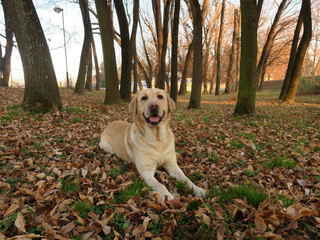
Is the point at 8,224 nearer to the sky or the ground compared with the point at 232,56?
nearer to the ground

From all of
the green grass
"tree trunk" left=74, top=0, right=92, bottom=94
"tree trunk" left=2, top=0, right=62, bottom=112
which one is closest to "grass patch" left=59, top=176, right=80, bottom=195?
the green grass

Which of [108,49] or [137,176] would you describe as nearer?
[137,176]

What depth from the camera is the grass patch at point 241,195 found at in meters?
→ 2.35

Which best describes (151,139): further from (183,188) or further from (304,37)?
(304,37)

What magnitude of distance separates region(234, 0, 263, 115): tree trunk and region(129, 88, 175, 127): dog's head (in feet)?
17.5

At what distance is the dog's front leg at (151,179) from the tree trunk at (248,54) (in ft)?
20.0

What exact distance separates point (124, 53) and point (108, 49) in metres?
1.57

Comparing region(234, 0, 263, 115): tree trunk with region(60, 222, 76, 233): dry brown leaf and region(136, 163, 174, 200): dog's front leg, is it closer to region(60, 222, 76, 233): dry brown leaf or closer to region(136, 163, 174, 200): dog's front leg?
region(136, 163, 174, 200): dog's front leg

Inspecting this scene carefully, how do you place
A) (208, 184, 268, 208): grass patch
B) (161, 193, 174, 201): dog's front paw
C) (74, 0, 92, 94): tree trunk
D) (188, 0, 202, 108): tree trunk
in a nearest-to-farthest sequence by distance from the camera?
(208, 184, 268, 208): grass patch < (161, 193, 174, 201): dog's front paw < (188, 0, 202, 108): tree trunk < (74, 0, 92, 94): tree trunk

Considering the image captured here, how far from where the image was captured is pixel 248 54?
7305 millimetres

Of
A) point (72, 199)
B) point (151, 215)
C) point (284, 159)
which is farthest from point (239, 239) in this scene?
point (284, 159)

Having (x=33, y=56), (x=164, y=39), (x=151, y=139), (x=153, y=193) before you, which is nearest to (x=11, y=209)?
(x=153, y=193)

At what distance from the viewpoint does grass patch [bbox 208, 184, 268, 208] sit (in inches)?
92.4

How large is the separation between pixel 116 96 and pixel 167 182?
7529mm
